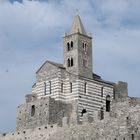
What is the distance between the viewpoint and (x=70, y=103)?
75.4 metres

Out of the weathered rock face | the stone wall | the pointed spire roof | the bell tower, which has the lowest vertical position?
the weathered rock face

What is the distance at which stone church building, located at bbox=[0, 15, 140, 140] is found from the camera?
71.2 m

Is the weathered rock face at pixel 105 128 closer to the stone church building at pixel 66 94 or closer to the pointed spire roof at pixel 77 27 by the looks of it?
the stone church building at pixel 66 94

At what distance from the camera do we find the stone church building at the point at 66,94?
7119cm

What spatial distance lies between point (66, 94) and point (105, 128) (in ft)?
52.3

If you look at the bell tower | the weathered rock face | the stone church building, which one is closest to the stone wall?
the stone church building

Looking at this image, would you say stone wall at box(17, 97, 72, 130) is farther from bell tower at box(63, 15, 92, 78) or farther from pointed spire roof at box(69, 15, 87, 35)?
pointed spire roof at box(69, 15, 87, 35)

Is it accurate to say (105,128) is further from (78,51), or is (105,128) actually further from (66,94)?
(78,51)

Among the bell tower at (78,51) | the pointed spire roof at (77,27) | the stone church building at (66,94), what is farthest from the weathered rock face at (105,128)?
the pointed spire roof at (77,27)

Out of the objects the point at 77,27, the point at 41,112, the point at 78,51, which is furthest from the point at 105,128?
the point at 77,27

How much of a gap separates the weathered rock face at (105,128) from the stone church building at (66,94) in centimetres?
12

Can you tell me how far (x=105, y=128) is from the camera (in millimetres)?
60875

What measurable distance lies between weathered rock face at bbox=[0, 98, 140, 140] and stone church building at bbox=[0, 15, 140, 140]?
12 cm

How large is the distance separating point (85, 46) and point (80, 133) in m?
17.0
